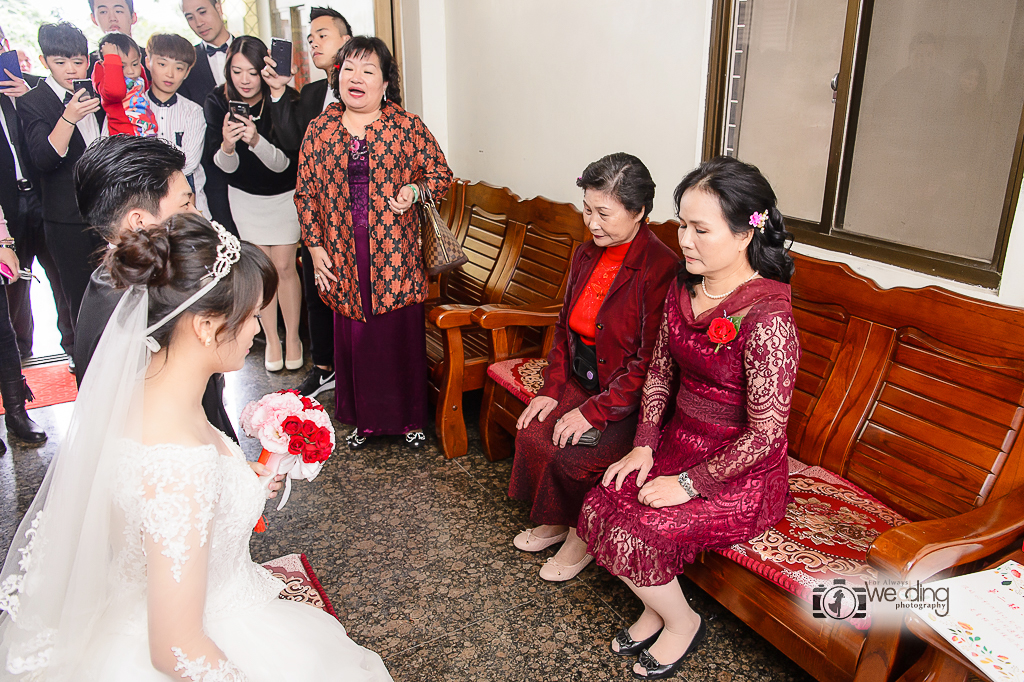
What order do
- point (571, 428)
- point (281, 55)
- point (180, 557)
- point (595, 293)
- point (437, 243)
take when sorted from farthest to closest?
point (281, 55), point (437, 243), point (595, 293), point (571, 428), point (180, 557)

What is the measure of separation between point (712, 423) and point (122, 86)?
3688mm

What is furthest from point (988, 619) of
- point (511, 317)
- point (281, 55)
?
point (281, 55)

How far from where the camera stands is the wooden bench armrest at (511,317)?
300 centimetres

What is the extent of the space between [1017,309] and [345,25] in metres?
3.39

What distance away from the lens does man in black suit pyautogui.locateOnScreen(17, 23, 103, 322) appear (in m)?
3.72

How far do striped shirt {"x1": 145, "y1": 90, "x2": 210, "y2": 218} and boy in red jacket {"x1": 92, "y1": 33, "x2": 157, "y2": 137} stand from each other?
0.05m

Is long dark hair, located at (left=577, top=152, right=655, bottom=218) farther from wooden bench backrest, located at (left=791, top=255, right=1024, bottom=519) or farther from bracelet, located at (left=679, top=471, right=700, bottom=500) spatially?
bracelet, located at (left=679, top=471, right=700, bottom=500)

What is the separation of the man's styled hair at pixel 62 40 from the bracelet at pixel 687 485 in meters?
3.89

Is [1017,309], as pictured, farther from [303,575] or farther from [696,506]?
[303,575]

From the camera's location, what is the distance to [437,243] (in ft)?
10.3

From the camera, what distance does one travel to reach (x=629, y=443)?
237 cm

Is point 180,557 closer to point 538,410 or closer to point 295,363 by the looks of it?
point 538,410

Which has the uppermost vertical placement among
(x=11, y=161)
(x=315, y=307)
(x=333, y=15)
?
(x=333, y=15)

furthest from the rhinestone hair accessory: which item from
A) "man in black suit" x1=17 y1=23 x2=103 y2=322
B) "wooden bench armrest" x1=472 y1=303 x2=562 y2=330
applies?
"man in black suit" x1=17 y1=23 x2=103 y2=322
